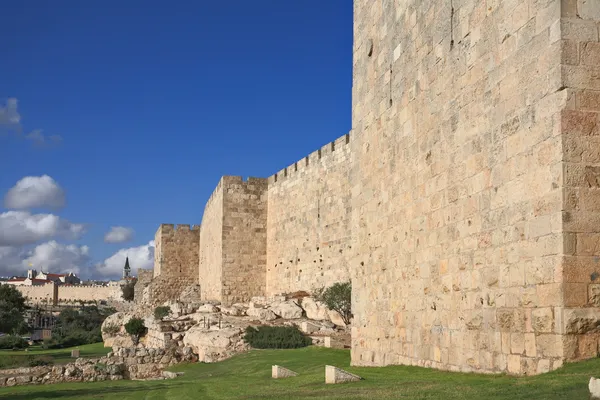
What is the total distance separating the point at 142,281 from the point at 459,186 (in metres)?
38.2

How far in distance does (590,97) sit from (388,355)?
15.9 feet

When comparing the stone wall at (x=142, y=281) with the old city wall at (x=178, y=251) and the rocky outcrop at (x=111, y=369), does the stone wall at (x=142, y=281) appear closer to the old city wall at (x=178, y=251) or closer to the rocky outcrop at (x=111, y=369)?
the old city wall at (x=178, y=251)

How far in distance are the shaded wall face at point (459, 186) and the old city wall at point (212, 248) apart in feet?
61.8

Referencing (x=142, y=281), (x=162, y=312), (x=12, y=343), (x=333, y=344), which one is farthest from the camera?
(x=142, y=281)

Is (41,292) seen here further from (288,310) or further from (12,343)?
(288,310)

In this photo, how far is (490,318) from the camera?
6715 mm

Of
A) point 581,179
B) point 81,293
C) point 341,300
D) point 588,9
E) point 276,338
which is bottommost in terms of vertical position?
point 81,293

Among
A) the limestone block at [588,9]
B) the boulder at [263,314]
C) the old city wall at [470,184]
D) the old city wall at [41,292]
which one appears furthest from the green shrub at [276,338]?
the old city wall at [41,292]

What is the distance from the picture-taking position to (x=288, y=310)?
→ 933 inches

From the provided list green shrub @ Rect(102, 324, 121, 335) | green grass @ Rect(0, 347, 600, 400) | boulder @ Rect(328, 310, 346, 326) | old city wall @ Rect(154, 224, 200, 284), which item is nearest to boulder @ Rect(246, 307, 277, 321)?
boulder @ Rect(328, 310, 346, 326)

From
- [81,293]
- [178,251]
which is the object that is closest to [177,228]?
[178,251]

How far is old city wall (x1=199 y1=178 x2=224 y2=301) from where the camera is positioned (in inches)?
1153

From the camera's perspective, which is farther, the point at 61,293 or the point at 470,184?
the point at 61,293

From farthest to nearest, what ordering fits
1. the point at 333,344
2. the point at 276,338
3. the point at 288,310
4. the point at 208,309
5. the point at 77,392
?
the point at 208,309 → the point at 288,310 → the point at 276,338 → the point at 333,344 → the point at 77,392
